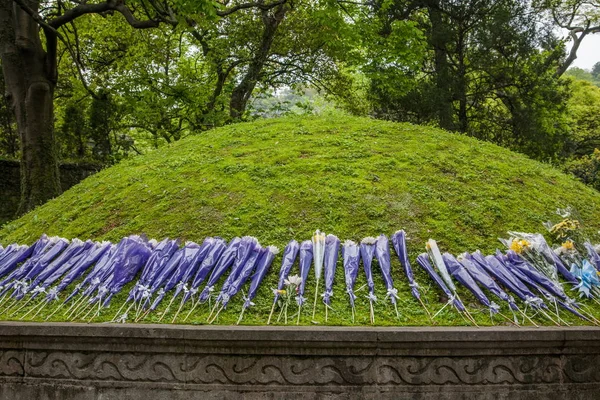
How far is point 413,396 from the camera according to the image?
10.7 ft

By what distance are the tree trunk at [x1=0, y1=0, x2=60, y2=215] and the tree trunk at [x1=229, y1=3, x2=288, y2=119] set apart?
18.7 feet

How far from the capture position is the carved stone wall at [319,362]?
325 centimetres

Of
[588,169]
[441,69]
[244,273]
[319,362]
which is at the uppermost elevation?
[441,69]

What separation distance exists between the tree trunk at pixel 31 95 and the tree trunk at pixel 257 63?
570 centimetres

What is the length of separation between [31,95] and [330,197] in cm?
627

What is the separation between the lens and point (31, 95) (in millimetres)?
8852

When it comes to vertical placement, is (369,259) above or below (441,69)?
below

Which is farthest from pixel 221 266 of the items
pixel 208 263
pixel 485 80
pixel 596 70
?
pixel 596 70

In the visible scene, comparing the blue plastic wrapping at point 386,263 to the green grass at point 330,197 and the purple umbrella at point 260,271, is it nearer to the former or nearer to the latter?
the green grass at point 330,197

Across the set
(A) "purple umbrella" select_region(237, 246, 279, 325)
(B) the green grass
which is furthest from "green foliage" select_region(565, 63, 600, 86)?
(A) "purple umbrella" select_region(237, 246, 279, 325)

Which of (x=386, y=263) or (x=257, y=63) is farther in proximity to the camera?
(x=257, y=63)

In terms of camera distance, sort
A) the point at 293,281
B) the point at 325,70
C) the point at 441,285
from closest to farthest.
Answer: the point at 293,281 < the point at 441,285 < the point at 325,70

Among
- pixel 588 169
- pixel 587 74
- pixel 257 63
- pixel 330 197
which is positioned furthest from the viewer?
pixel 587 74

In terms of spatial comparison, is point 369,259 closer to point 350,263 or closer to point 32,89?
point 350,263
